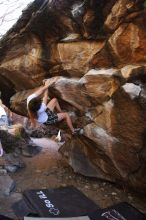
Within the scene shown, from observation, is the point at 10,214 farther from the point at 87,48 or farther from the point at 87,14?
the point at 87,14

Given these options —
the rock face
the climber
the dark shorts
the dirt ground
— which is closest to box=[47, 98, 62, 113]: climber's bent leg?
the climber

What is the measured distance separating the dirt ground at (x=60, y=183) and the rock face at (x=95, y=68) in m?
0.33

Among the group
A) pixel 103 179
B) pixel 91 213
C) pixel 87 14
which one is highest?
pixel 87 14

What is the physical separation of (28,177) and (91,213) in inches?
137

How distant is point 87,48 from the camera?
27.2 ft

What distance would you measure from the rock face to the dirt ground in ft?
1.07

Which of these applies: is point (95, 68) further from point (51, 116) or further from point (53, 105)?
point (51, 116)

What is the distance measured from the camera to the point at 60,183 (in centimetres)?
1012

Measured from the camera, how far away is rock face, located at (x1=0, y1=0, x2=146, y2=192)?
291 inches

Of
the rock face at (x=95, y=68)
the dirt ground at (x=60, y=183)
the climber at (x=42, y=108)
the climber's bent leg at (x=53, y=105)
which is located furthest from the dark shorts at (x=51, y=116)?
the dirt ground at (x=60, y=183)

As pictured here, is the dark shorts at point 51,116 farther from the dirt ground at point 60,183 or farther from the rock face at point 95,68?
the dirt ground at point 60,183

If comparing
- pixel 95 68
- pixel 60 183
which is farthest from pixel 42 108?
pixel 60 183

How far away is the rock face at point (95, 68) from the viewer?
291 inches

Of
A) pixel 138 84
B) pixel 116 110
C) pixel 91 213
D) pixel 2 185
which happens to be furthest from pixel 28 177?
pixel 138 84
